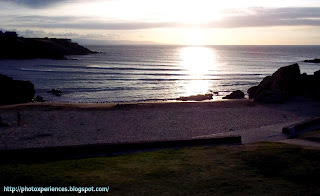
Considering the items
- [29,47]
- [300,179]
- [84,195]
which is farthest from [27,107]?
[29,47]

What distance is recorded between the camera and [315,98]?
2733 centimetres

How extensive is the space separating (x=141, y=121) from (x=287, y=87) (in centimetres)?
1511

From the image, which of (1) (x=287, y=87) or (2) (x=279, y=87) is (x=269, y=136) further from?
(1) (x=287, y=87)

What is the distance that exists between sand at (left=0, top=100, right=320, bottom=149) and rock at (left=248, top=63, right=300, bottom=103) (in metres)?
1.10

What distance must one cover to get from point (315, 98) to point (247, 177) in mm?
21199

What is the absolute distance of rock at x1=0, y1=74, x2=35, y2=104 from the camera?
Result: 28.2 metres

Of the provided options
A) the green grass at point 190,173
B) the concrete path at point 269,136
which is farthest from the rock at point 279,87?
the green grass at point 190,173

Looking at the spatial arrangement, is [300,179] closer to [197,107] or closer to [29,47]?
[197,107]

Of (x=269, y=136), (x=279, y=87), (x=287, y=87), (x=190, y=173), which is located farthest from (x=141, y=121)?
(x=287, y=87)

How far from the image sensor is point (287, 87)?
2902cm

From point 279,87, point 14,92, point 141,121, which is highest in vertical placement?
point 279,87

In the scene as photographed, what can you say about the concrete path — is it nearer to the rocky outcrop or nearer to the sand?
the sand

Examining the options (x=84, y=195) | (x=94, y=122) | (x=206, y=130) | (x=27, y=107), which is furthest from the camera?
(x=27, y=107)

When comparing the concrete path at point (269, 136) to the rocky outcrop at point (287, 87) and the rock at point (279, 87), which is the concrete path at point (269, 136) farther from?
the rocky outcrop at point (287, 87)
